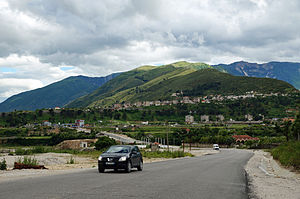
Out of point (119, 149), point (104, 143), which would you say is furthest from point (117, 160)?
point (104, 143)

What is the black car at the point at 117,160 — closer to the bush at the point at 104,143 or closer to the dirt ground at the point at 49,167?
the dirt ground at the point at 49,167

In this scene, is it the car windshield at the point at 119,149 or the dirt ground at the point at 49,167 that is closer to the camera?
the dirt ground at the point at 49,167

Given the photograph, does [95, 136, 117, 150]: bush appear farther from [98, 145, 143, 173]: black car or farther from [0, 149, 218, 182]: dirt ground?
[98, 145, 143, 173]: black car

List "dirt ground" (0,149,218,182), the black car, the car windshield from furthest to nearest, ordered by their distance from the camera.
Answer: the car windshield, the black car, "dirt ground" (0,149,218,182)

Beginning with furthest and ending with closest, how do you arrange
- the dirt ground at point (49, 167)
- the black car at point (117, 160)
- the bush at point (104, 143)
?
the bush at point (104, 143) → the black car at point (117, 160) → the dirt ground at point (49, 167)

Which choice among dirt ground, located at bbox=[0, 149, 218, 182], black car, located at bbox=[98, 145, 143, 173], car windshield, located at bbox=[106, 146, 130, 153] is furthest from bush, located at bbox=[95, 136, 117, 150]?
black car, located at bbox=[98, 145, 143, 173]

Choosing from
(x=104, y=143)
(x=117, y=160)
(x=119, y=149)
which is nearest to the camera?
(x=117, y=160)

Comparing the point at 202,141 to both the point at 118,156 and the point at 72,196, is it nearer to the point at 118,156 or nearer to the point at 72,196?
the point at 118,156

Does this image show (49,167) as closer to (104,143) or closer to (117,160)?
(117,160)

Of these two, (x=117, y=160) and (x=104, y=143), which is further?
(x=104, y=143)

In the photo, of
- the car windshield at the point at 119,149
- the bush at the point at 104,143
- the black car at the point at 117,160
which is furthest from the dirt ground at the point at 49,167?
the bush at the point at 104,143

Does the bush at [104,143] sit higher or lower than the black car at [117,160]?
lower

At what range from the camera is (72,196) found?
10414 millimetres

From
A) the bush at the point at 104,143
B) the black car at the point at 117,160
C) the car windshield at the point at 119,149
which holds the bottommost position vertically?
the bush at the point at 104,143
